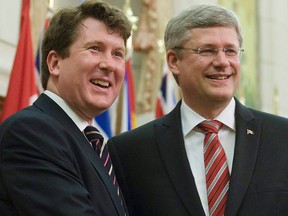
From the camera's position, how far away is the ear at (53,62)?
3.19 meters

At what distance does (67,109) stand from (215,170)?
94 cm

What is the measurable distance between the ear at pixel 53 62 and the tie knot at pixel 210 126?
101 centimetres

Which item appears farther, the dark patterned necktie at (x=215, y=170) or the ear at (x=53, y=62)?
the dark patterned necktie at (x=215, y=170)

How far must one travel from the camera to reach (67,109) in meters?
3.17

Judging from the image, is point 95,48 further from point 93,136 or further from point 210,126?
point 210,126

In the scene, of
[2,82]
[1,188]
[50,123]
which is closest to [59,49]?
[50,123]

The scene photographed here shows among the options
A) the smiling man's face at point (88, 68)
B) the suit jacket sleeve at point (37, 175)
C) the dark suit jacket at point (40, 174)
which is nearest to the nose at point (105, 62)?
the smiling man's face at point (88, 68)

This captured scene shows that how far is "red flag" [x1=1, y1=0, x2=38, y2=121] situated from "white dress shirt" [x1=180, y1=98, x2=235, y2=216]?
238cm

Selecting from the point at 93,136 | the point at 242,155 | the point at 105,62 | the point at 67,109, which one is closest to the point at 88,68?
the point at 105,62

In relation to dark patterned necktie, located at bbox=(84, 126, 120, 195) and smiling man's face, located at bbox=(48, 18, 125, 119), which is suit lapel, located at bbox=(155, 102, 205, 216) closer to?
dark patterned necktie, located at bbox=(84, 126, 120, 195)

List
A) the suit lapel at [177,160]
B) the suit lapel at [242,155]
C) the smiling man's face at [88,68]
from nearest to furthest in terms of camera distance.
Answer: the smiling man's face at [88,68]
the suit lapel at [242,155]
the suit lapel at [177,160]

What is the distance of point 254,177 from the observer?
143 inches

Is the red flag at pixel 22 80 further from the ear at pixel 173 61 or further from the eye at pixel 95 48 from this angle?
the eye at pixel 95 48

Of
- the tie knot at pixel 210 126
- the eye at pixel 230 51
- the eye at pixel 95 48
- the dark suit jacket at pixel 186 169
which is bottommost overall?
the dark suit jacket at pixel 186 169
